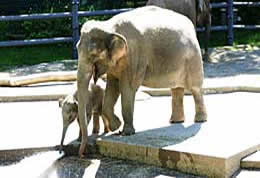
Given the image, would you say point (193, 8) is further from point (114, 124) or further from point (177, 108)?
point (114, 124)

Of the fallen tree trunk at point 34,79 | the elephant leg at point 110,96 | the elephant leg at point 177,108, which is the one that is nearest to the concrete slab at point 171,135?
the elephant leg at point 177,108

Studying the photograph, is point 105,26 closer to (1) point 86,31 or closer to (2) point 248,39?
(1) point 86,31

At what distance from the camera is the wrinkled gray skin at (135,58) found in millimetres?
4898

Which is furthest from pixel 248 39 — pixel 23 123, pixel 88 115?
pixel 88 115

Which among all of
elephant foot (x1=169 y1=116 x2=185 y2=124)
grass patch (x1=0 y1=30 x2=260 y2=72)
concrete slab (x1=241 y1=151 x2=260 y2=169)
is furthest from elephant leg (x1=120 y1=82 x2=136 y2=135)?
grass patch (x1=0 y1=30 x2=260 y2=72)

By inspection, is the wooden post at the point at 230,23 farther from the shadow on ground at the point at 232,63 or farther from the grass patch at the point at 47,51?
the shadow on ground at the point at 232,63

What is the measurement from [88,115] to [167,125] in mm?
961

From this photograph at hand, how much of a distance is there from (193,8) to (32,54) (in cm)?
413

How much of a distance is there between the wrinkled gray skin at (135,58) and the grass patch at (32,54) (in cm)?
604

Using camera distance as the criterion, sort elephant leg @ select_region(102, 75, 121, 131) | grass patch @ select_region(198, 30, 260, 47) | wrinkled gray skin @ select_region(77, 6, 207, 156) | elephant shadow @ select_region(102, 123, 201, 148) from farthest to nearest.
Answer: grass patch @ select_region(198, 30, 260, 47) < elephant leg @ select_region(102, 75, 121, 131) < elephant shadow @ select_region(102, 123, 201, 148) < wrinkled gray skin @ select_region(77, 6, 207, 156)

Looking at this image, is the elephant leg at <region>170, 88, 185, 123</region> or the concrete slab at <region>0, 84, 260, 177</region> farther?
the elephant leg at <region>170, 88, 185, 123</region>

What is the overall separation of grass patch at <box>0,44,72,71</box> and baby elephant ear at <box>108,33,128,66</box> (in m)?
6.46

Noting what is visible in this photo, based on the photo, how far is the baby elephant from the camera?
5141 mm

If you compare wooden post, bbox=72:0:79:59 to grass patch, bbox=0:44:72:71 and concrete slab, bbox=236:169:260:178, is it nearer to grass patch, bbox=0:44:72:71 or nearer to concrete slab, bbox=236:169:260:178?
grass patch, bbox=0:44:72:71
